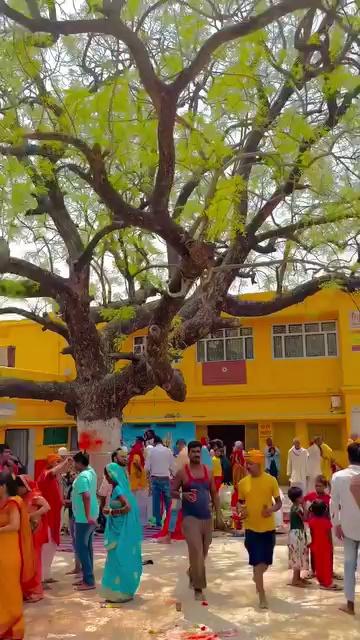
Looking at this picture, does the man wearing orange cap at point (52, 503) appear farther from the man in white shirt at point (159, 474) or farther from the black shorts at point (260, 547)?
the man in white shirt at point (159, 474)

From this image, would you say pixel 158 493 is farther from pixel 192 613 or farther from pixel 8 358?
pixel 8 358

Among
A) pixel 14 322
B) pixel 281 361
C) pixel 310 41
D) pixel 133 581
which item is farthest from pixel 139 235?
pixel 14 322

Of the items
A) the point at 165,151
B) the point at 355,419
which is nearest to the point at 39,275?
the point at 165,151

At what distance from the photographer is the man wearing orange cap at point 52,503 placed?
286 inches

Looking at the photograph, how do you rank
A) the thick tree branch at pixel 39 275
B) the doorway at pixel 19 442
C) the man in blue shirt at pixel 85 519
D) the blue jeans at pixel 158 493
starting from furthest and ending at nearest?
the doorway at pixel 19 442 < the blue jeans at pixel 158 493 < the thick tree branch at pixel 39 275 < the man in blue shirt at pixel 85 519

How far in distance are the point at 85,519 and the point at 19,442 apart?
1314 cm

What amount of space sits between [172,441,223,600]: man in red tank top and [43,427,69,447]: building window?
48.8 feet

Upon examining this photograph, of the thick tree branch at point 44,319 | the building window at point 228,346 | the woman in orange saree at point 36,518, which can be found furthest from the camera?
the building window at point 228,346

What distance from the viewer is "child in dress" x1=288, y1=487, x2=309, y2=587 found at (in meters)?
6.85

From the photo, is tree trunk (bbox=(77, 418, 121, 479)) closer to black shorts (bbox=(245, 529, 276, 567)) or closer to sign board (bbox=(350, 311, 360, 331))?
black shorts (bbox=(245, 529, 276, 567))

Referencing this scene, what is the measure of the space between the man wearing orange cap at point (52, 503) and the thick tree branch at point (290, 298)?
4697 millimetres

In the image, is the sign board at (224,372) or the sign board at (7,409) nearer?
the sign board at (7,409)

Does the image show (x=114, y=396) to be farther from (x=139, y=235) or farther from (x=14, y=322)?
(x=14, y=322)

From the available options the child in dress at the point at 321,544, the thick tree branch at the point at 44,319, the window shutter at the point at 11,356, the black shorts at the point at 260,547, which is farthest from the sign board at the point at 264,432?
the black shorts at the point at 260,547
